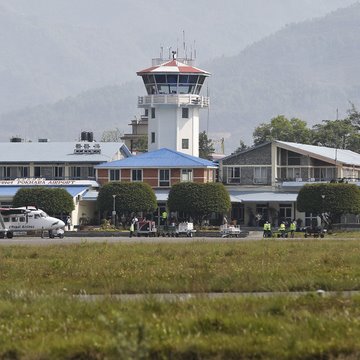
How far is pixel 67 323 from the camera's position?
81.4 ft

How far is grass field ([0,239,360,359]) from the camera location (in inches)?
881

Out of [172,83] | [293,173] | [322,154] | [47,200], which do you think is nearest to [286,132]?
[172,83]

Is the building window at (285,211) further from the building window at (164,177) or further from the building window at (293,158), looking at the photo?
the building window at (164,177)

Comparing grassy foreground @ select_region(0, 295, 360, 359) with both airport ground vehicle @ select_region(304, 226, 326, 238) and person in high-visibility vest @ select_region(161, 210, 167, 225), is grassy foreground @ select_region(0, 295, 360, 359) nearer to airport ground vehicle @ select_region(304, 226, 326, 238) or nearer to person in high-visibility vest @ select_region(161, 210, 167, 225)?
airport ground vehicle @ select_region(304, 226, 326, 238)

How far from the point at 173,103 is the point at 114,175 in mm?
21219

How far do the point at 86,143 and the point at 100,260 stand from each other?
297 feet

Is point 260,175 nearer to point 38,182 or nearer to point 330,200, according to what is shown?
point 330,200

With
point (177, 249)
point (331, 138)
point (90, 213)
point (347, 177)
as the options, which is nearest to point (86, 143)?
point (90, 213)

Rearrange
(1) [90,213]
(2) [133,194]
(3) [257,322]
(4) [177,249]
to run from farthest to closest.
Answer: (1) [90,213]
(2) [133,194]
(4) [177,249]
(3) [257,322]

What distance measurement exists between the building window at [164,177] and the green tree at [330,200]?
16001mm

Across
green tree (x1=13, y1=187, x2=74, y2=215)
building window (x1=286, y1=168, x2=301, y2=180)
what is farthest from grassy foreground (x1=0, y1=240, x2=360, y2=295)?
building window (x1=286, y1=168, x2=301, y2=180)

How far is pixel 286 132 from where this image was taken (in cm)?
19075

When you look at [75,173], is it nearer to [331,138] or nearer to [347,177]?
[347,177]

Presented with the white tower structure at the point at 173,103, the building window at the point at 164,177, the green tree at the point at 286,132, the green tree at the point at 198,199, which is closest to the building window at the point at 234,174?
the building window at the point at 164,177
